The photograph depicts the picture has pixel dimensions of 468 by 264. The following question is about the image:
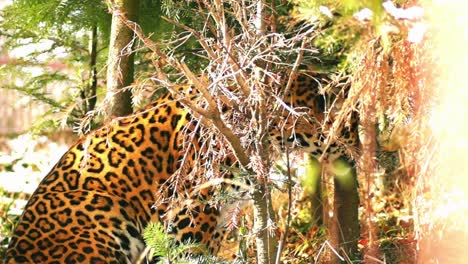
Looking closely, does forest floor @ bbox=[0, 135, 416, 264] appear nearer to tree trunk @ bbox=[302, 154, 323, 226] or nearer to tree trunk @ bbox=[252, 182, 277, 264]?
tree trunk @ bbox=[302, 154, 323, 226]

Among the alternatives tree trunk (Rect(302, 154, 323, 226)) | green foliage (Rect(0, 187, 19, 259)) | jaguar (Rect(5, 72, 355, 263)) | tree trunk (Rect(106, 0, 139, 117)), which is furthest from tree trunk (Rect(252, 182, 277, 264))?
green foliage (Rect(0, 187, 19, 259))

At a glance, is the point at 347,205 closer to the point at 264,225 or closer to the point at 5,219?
the point at 264,225

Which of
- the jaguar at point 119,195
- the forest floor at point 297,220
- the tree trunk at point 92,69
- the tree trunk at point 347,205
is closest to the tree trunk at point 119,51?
the jaguar at point 119,195

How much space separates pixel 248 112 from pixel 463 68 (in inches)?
58.9

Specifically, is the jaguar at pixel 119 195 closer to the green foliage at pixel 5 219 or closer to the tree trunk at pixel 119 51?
the tree trunk at pixel 119 51

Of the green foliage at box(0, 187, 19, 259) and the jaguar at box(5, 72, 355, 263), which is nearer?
the jaguar at box(5, 72, 355, 263)

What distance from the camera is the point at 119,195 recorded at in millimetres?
6422

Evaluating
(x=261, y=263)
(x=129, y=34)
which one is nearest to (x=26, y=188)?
(x=129, y=34)

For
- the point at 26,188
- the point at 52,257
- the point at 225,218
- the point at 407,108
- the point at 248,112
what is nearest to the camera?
the point at 407,108

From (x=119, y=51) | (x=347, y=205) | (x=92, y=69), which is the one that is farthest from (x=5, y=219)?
(x=347, y=205)

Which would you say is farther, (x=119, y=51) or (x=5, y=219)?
(x=5, y=219)

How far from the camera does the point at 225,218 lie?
6.32 meters

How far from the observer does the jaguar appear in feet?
19.6

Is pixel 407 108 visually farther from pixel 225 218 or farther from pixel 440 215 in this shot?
pixel 225 218
